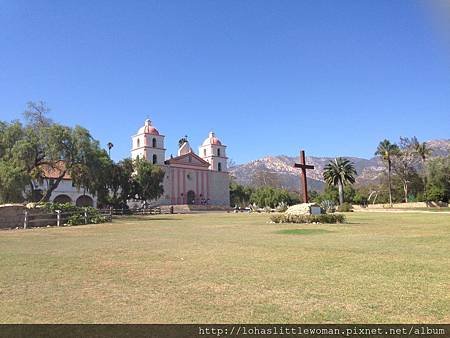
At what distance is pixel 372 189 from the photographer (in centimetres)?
10038

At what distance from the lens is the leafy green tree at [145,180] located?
61.1 metres

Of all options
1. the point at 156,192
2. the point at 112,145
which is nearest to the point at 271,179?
the point at 112,145

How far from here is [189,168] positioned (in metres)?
88.2

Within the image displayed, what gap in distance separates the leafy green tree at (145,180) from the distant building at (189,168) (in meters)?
16.9

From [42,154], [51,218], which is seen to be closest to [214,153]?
[42,154]

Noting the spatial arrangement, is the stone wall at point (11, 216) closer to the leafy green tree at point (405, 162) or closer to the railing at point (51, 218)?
the railing at point (51, 218)

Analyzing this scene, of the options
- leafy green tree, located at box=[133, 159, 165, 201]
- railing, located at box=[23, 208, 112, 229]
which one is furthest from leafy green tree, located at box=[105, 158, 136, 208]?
railing, located at box=[23, 208, 112, 229]

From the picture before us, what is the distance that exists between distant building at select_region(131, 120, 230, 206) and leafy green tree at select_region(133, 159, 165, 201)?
16936 millimetres

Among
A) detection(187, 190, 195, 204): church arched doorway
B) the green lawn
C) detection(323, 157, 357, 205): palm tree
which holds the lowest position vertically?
the green lawn

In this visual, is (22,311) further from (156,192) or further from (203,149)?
(203,149)

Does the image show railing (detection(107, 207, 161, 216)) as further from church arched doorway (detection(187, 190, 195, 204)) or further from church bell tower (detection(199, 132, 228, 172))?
church bell tower (detection(199, 132, 228, 172))

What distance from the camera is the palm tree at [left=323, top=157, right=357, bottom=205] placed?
72750mm

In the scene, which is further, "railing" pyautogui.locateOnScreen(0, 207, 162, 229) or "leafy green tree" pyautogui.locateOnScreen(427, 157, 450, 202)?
"leafy green tree" pyautogui.locateOnScreen(427, 157, 450, 202)

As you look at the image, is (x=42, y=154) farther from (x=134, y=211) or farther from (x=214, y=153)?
(x=214, y=153)
